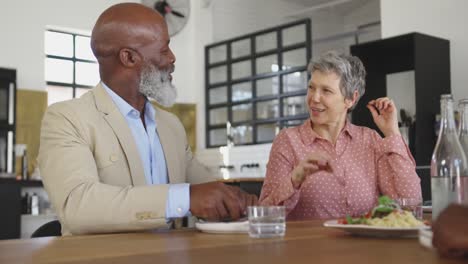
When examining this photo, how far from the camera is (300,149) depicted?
2.53m

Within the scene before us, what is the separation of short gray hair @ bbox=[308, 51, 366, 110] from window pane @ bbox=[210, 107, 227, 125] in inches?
261

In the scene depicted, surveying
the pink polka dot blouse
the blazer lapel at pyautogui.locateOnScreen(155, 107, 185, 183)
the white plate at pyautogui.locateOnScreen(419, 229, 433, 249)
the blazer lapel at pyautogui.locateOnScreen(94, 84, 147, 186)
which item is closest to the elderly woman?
the pink polka dot blouse

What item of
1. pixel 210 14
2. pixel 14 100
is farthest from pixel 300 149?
pixel 210 14

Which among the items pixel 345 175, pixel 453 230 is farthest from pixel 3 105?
pixel 453 230

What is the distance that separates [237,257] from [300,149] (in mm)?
1510

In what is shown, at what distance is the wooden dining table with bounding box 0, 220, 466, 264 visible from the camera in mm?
1024

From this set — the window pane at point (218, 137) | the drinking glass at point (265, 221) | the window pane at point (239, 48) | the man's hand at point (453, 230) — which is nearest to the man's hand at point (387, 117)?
the drinking glass at point (265, 221)

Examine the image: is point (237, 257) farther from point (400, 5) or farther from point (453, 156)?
point (400, 5)

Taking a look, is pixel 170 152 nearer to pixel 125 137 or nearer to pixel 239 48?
pixel 125 137

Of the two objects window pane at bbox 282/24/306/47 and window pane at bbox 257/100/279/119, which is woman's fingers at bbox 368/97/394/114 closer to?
window pane at bbox 282/24/306/47

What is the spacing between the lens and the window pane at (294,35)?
8398 millimetres

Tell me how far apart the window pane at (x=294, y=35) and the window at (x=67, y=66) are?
251 centimetres

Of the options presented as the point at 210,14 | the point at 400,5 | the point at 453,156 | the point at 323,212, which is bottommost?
the point at 323,212

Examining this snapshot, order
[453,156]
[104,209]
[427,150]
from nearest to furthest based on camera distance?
[453,156] → [104,209] → [427,150]
